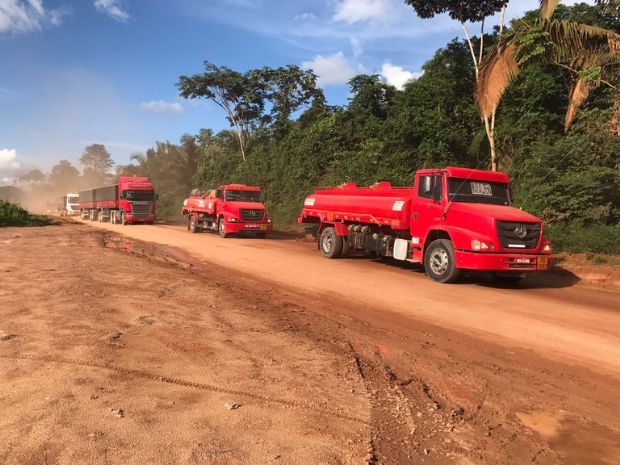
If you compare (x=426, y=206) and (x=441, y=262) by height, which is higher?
(x=426, y=206)

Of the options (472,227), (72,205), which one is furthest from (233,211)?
(72,205)

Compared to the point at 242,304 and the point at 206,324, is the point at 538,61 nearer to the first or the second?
the point at 242,304

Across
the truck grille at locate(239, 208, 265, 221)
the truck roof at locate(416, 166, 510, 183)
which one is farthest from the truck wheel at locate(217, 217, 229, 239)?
the truck roof at locate(416, 166, 510, 183)

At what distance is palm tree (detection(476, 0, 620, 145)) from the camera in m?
12.3

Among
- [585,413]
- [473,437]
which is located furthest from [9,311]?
[585,413]

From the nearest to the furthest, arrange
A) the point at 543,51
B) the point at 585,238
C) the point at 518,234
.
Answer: the point at 518,234, the point at 543,51, the point at 585,238

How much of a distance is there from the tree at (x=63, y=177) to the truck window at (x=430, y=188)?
345 ft

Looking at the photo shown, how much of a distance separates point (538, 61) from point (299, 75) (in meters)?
26.0

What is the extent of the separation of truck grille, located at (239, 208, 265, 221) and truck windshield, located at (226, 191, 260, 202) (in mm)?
1018

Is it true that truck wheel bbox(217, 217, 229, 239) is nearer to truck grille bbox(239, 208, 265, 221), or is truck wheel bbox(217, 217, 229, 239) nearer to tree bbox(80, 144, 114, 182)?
truck grille bbox(239, 208, 265, 221)

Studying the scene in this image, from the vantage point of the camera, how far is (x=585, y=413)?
4.30 meters

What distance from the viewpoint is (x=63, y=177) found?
4245 inches

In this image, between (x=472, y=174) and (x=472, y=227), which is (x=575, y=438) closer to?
(x=472, y=227)

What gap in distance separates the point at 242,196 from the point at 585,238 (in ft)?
46.3
